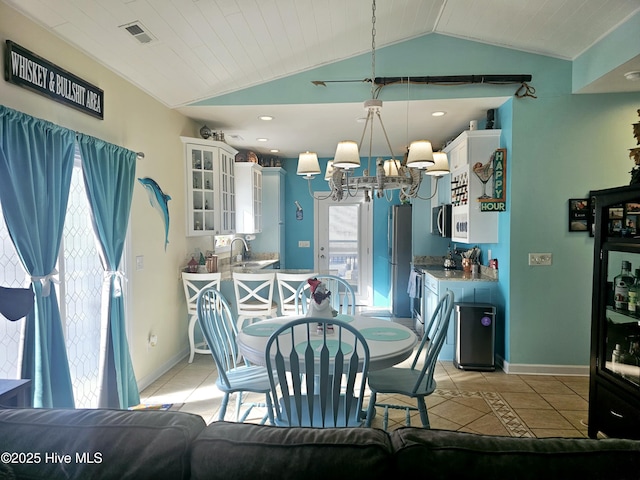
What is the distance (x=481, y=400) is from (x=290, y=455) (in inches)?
105

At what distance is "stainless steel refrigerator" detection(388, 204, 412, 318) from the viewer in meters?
5.80

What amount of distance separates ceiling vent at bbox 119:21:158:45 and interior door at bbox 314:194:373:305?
4211 millimetres

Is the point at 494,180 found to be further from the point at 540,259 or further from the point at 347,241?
the point at 347,241

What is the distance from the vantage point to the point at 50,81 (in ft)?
7.39

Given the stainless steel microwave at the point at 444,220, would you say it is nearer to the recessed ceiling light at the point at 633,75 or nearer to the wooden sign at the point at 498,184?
the wooden sign at the point at 498,184

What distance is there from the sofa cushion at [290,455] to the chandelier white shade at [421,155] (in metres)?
1.69

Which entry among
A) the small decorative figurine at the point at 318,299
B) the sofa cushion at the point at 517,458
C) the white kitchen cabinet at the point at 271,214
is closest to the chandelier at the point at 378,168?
the small decorative figurine at the point at 318,299

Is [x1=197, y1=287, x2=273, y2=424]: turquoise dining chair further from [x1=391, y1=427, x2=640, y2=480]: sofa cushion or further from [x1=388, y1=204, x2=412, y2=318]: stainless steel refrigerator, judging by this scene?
[x1=388, y1=204, x2=412, y2=318]: stainless steel refrigerator

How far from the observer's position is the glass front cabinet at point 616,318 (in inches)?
85.6

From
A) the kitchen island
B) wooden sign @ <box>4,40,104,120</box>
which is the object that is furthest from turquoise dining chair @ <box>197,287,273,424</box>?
the kitchen island

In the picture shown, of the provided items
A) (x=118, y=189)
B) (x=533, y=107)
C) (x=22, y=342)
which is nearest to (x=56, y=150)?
(x=118, y=189)

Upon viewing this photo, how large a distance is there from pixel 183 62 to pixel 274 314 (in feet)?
8.01

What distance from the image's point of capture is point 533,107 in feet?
11.7

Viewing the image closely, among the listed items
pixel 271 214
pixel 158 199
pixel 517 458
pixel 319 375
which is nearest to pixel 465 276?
pixel 319 375
